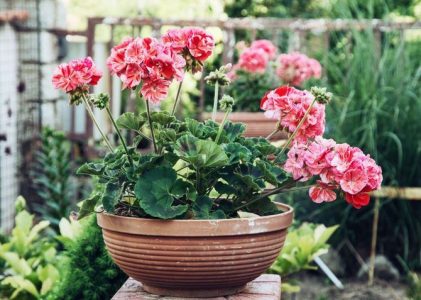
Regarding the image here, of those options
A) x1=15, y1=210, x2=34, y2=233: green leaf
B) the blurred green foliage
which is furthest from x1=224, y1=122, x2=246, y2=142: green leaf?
the blurred green foliage

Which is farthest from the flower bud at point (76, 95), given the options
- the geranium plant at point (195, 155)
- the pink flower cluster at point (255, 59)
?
the pink flower cluster at point (255, 59)

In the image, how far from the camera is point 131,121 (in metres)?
2.22

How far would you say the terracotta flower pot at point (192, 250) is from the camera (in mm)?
2086

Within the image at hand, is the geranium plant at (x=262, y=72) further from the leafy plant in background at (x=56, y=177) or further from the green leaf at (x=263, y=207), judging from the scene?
the green leaf at (x=263, y=207)

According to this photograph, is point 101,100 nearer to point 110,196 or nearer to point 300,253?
point 110,196

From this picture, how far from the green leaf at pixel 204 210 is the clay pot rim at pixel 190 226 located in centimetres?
5

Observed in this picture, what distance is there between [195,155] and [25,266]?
1523 millimetres

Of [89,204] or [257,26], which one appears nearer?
[89,204]

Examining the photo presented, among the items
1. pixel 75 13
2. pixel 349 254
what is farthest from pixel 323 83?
pixel 75 13

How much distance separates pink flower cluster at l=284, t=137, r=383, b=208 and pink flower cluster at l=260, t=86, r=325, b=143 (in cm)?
10

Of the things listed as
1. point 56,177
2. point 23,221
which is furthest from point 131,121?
point 56,177

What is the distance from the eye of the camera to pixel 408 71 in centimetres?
555

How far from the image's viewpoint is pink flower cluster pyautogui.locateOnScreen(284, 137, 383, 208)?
212cm

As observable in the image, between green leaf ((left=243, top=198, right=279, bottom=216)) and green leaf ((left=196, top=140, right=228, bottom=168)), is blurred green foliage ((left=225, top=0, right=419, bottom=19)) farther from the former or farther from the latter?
green leaf ((left=196, top=140, right=228, bottom=168))
